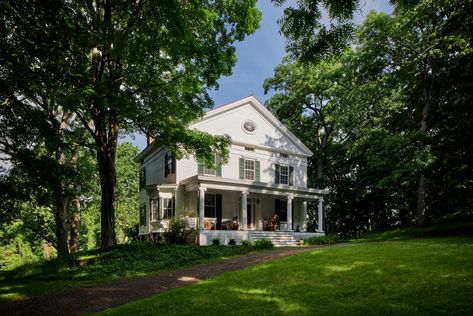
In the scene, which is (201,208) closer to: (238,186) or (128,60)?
(238,186)

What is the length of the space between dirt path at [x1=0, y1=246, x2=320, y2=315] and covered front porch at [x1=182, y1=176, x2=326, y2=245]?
853cm

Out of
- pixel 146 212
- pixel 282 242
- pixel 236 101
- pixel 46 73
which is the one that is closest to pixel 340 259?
pixel 46 73

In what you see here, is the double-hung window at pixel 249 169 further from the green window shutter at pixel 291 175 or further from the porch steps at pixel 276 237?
the porch steps at pixel 276 237

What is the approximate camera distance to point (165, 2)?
30.0ft

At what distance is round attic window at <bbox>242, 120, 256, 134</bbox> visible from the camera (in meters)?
25.7

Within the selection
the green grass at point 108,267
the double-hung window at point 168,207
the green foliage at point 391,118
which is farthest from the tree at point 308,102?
the green grass at point 108,267

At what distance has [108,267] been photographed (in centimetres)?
1335

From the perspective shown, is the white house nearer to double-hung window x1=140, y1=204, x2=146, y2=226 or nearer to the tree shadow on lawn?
double-hung window x1=140, y1=204, x2=146, y2=226

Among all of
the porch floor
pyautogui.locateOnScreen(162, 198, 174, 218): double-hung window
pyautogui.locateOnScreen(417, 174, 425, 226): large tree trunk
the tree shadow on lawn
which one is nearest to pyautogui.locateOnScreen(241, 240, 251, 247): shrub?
the porch floor

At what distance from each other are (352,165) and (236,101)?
52.3ft

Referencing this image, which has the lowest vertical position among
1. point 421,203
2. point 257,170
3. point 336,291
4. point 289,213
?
point 336,291

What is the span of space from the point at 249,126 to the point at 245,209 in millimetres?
6361

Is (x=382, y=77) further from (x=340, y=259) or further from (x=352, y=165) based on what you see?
(x=340, y=259)

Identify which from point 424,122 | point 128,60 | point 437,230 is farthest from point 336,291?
point 424,122
